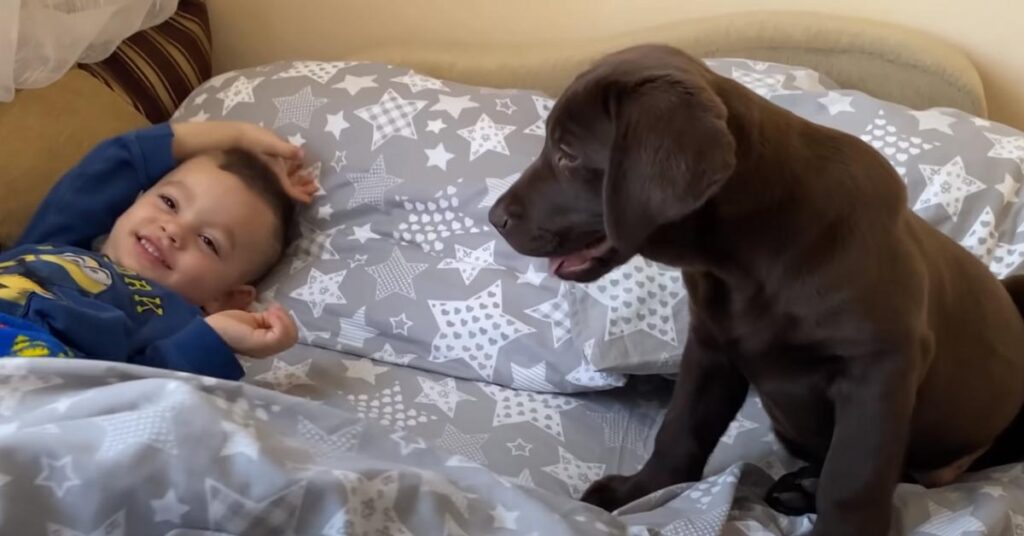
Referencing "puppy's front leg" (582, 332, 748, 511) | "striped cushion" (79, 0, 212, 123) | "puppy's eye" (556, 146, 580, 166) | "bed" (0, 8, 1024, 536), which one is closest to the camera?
"bed" (0, 8, 1024, 536)

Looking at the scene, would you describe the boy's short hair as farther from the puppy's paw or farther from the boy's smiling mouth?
the puppy's paw

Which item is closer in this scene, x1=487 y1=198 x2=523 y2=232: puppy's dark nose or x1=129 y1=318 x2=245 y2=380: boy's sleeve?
x1=487 y1=198 x2=523 y2=232: puppy's dark nose

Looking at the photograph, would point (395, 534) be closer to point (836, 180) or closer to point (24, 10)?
point (836, 180)

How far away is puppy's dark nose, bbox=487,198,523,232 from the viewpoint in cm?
109

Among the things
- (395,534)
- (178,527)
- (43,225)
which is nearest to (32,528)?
(178,527)

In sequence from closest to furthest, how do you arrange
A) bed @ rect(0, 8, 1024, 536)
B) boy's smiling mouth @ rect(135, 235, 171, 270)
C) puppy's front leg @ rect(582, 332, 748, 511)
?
bed @ rect(0, 8, 1024, 536), puppy's front leg @ rect(582, 332, 748, 511), boy's smiling mouth @ rect(135, 235, 171, 270)

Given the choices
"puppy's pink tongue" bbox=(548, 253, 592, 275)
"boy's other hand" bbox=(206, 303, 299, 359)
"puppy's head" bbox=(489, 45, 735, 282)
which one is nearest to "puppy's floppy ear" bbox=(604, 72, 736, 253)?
"puppy's head" bbox=(489, 45, 735, 282)

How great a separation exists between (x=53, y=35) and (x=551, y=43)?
31.4 inches

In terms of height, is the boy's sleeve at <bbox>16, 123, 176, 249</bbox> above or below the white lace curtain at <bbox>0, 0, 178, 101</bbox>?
below

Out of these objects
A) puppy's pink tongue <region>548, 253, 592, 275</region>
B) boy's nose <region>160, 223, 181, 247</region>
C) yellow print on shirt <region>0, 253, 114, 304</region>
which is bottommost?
boy's nose <region>160, 223, 181, 247</region>

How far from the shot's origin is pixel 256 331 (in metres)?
1.36

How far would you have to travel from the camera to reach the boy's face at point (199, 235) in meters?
1.46

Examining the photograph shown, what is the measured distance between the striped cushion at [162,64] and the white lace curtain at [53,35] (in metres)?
0.04

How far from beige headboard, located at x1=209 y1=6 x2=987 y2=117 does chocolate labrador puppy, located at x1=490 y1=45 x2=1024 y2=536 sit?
646mm
